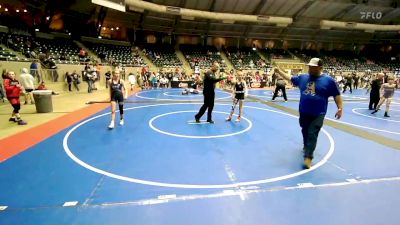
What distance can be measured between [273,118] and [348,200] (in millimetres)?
6163

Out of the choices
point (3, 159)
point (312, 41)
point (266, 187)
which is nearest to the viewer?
point (266, 187)

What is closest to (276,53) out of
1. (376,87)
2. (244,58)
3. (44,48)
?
(244,58)

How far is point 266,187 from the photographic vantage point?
416 cm

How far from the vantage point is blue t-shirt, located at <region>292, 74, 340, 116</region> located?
473 centimetres

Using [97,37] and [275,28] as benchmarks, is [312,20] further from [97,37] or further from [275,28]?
[97,37]

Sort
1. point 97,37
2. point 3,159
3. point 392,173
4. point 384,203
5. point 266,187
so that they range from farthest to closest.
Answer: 1. point 97,37
2. point 3,159
3. point 392,173
4. point 266,187
5. point 384,203

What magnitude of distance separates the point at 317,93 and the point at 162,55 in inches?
1214

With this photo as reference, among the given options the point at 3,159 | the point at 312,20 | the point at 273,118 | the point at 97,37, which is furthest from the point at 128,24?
the point at 3,159

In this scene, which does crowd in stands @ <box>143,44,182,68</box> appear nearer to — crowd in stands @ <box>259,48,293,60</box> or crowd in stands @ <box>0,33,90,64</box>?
crowd in stands @ <box>0,33,90,64</box>

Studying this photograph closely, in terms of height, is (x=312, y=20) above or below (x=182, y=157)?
above

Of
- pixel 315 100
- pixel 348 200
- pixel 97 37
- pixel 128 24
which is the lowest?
pixel 348 200

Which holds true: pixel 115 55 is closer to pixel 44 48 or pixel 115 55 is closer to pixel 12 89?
pixel 44 48

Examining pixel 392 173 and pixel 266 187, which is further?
pixel 392 173

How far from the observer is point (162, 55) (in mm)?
33875
